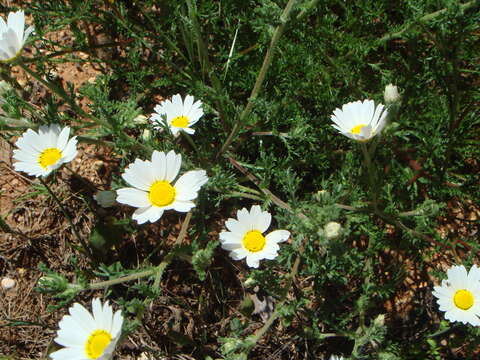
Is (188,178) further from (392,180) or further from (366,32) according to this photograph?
(366,32)

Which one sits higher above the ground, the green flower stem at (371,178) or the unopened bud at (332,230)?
the green flower stem at (371,178)

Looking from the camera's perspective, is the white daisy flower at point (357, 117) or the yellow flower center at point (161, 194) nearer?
the yellow flower center at point (161, 194)

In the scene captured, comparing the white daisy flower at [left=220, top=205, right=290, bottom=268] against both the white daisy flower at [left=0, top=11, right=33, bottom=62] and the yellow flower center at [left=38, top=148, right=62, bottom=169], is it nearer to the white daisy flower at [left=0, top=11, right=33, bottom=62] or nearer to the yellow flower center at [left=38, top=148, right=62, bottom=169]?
the yellow flower center at [left=38, top=148, right=62, bottom=169]

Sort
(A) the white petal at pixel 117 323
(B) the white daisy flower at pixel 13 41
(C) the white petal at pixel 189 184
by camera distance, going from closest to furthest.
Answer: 1. (A) the white petal at pixel 117 323
2. (B) the white daisy flower at pixel 13 41
3. (C) the white petal at pixel 189 184

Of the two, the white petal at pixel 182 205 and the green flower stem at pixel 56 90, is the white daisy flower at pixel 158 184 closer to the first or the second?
the white petal at pixel 182 205

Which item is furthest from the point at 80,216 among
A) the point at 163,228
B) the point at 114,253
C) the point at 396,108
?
the point at 396,108

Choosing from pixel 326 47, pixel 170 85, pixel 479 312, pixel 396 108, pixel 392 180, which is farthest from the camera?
pixel 170 85

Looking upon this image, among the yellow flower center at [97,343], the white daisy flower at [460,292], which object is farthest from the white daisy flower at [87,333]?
the white daisy flower at [460,292]
